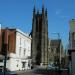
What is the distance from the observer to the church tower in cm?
15838

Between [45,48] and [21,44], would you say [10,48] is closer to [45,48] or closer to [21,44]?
[21,44]

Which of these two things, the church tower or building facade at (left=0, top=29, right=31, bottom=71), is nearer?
building facade at (left=0, top=29, right=31, bottom=71)

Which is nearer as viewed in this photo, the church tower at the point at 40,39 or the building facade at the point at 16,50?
the building facade at the point at 16,50

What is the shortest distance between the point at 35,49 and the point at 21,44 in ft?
215

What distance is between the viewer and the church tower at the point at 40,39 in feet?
520

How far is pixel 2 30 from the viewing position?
84.8 meters

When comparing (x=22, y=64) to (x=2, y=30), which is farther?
(x=22, y=64)

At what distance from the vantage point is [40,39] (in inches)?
6412

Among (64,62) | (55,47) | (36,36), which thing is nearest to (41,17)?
(36,36)

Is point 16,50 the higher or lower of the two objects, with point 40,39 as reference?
lower

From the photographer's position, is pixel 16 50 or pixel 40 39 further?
pixel 40 39

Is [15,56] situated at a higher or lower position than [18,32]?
lower

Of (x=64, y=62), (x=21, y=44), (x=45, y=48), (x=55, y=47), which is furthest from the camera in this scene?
(x=55, y=47)

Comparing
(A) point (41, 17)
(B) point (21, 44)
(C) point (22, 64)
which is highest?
(A) point (41, 17)
